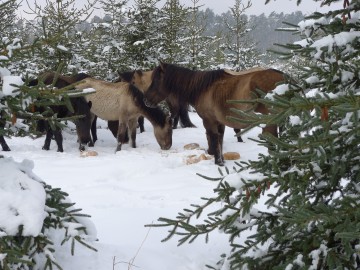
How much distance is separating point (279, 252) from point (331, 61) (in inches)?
52.2

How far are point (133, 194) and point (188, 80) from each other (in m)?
3.32

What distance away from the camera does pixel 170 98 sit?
8.98 meters

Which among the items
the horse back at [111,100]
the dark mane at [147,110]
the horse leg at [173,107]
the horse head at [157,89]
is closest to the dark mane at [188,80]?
the horse head at [157,89]

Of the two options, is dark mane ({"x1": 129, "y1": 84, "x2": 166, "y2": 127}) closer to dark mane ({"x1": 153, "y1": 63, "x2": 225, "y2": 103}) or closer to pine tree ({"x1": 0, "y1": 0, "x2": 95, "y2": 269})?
dark mane ({"x1": 153, "y1": 63, "x2": 225, "y2": 103})

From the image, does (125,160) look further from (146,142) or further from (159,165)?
(146,142)

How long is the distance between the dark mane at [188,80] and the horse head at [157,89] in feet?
0.55

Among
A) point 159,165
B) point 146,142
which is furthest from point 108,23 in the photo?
point 159,165

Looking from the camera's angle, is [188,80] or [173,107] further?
[173,107]

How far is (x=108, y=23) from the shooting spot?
57.1ft

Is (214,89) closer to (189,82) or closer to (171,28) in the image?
(189,82)

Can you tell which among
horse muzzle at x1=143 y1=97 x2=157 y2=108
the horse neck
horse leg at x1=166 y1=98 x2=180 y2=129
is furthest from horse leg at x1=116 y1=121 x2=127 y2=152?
the horse neck

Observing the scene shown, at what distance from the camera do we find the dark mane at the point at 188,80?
315 inches

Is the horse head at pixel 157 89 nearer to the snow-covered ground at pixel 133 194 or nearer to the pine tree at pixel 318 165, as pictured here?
the snow-covered ground at pixel 133 194

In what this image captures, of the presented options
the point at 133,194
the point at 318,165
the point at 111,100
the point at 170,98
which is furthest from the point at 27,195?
the point at 111,100
